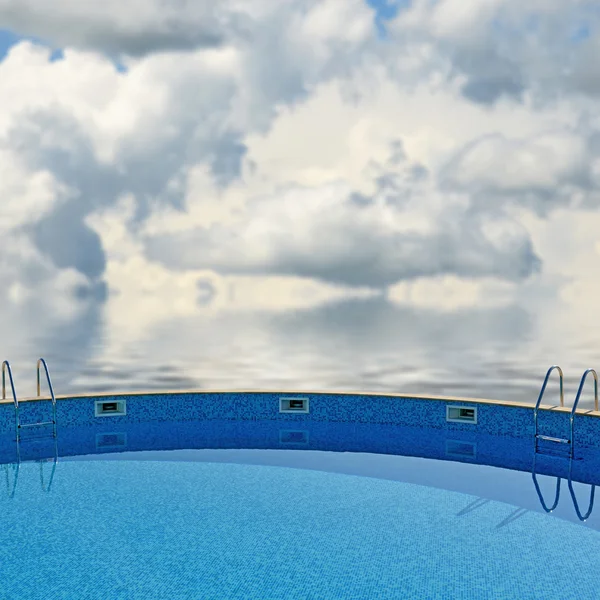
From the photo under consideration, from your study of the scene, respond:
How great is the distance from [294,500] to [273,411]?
3.19 m

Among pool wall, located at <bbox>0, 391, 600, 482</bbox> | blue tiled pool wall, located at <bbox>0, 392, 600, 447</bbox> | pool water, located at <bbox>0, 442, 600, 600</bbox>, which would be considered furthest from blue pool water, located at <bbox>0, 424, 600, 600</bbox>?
blue tiled pool wall, located at <bbox>0, 392, 600, 447</bbox>

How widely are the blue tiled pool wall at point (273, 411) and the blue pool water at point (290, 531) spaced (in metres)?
1.13

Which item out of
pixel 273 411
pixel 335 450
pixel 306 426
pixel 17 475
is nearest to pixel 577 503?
pixel 335 450

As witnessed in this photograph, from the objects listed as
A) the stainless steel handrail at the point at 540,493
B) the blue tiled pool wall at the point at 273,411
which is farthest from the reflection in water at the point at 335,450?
the blue tiled pool wall at the point at 273,411

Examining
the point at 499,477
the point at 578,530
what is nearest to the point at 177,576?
the point at 578,530

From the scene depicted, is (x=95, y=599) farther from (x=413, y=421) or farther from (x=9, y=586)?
(x=413, y=421)

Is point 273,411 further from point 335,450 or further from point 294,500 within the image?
point 294,500

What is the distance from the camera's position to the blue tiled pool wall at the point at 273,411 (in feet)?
26.3

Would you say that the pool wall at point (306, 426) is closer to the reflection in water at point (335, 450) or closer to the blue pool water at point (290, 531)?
the reflection in water at point (335, 450)

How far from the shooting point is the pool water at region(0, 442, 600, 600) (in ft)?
13.4

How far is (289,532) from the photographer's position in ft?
16.5

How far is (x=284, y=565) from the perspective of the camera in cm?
438

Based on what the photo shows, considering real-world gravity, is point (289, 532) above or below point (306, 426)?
below

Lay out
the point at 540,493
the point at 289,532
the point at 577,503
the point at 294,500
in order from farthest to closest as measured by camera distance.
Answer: the point at 540,493 → the point at 294,500 → the point at 577,503 → the point at 289,532
